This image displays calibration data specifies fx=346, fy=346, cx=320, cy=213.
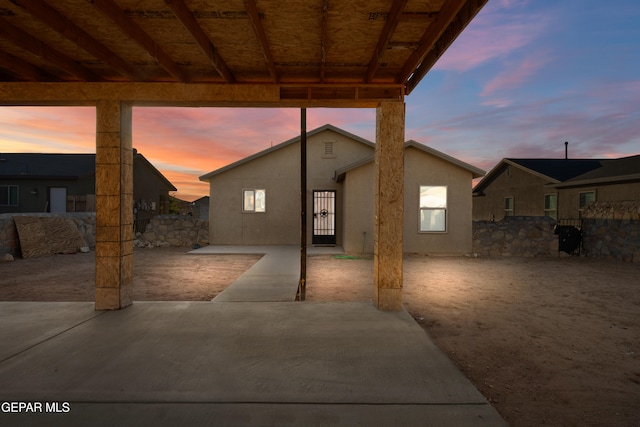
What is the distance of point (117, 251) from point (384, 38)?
15.7 ft

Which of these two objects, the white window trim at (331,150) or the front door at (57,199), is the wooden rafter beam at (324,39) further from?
the front door at (57,199)

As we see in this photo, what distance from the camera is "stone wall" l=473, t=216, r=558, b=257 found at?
46.2ft

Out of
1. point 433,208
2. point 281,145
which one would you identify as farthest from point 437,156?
point 281,145

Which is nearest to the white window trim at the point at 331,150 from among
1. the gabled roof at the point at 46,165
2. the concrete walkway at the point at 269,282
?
the concrete walkway at the point at 269,282

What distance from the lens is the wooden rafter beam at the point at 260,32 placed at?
334 centimetres

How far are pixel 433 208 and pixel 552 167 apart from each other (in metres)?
14.3

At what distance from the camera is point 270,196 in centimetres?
1644

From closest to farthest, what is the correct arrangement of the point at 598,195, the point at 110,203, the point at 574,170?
the point at 110,203
the point at 598,195
the point at 574,170

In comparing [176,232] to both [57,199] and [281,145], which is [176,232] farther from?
[57,199]

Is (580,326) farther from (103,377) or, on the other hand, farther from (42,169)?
(42,169)

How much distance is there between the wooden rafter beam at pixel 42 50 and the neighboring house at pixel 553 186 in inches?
748

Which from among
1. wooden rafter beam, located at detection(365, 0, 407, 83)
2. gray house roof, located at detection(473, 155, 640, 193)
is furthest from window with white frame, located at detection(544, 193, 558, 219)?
wooden rafter beam, located at detection(365, 0, 407, 83)

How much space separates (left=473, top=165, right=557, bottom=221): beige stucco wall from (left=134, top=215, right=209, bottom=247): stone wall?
1996 centimetres

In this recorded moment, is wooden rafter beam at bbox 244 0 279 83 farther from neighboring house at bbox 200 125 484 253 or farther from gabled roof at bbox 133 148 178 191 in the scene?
gabled roof at bbox 133 148 178 191
